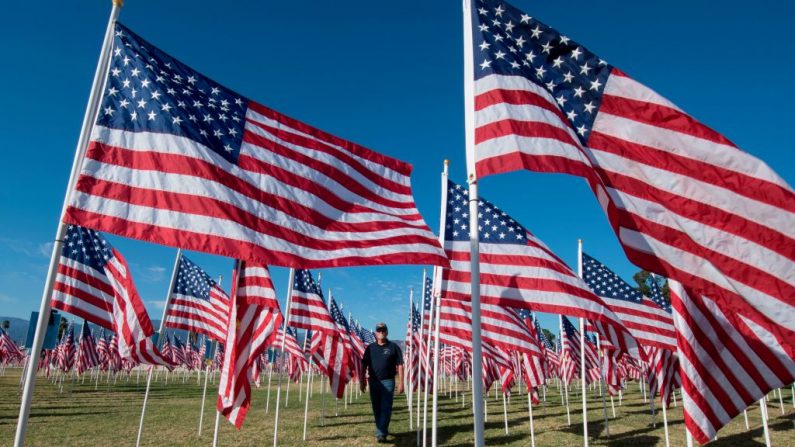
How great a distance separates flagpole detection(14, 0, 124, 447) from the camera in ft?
11.9

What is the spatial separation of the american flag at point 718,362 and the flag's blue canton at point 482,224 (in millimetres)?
3456

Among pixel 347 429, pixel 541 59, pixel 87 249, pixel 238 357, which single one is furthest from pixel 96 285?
pixel 541 59

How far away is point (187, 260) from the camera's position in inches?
560

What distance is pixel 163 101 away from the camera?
491 centimetres

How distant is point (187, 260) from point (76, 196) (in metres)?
10.8

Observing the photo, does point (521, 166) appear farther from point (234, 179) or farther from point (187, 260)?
point (187, 260)

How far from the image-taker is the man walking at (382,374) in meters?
11.2

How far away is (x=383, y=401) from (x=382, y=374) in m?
0.59

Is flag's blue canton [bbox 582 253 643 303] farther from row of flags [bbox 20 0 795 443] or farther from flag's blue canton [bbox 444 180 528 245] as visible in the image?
row of flags [bbox 20 0 795 443]

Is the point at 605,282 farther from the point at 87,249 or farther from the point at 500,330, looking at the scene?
the point at 87,249

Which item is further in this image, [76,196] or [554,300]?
[554,300]

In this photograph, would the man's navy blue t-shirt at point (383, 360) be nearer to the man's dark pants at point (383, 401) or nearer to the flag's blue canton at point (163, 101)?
the man's dark pants at point (383, 401)

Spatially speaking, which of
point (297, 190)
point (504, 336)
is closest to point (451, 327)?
point (504, 336)

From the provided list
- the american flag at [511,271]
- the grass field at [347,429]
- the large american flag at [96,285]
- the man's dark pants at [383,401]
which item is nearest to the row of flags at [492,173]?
the american flag at [511,271]
